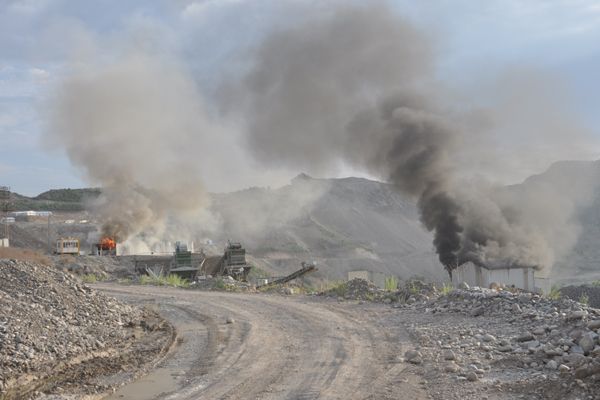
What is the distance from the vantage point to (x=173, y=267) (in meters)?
42.1

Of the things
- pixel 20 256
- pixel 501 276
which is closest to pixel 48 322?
pixel 20 256

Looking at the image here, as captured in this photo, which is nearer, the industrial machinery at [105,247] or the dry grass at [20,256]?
the dry grass at [20,256]

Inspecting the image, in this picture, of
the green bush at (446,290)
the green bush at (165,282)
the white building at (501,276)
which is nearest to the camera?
the green bush at (446,290)

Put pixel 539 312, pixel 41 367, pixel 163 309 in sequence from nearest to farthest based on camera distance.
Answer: pixel 41 367 → pixel 539 312 → pixel 163 309

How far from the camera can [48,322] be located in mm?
12969

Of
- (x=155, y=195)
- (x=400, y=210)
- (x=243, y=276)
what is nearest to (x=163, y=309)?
(x=243, y=276)

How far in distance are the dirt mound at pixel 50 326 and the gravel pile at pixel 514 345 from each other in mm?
6143

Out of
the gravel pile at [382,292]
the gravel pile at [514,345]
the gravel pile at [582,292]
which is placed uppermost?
the gravel pile at [382,292]

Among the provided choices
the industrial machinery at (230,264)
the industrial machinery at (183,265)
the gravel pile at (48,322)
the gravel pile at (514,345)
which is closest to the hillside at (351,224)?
the industrial machinery at (230,264)

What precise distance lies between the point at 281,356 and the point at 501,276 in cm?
2127

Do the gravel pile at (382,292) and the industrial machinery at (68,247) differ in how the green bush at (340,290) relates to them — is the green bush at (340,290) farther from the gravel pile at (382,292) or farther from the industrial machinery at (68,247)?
the industrial machinery at (68,247)

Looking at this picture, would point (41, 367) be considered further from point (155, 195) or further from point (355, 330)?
point (155, 195)

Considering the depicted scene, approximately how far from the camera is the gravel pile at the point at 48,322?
10.7 metres

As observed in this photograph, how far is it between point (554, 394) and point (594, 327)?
3.05 metres
